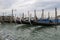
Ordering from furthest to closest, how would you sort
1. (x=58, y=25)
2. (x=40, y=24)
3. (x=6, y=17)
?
(x=6, y=17)
(x=58, y=25)
(x=40, y=24)

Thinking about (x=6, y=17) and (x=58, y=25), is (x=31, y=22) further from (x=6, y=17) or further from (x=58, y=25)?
(x=6, y=17)

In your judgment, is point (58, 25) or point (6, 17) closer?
point (58, 25)

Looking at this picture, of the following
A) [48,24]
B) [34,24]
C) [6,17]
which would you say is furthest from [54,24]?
[6,17]

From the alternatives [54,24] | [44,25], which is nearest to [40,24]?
[44,25]

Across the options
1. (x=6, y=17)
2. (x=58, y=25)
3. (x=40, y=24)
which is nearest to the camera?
(x=40, y=24)

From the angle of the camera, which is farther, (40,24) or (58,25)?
(58,25)

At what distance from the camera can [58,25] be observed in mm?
53562

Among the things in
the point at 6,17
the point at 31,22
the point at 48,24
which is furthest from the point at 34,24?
the point at 6,17

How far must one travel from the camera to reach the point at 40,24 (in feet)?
159

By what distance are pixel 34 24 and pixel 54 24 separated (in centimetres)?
684

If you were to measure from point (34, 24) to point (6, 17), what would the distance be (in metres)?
49.1

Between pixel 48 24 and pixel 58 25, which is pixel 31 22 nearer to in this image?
pixel 48 24

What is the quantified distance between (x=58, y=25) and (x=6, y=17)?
48.1 meters

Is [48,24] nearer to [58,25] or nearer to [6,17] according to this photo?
[58,25]
